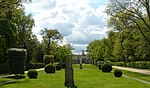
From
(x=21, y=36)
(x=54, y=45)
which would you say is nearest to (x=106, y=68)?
(x=21, y=36)

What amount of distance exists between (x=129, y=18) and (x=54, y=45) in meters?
62.0

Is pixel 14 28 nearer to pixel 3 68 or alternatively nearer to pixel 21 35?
pixel 3 68

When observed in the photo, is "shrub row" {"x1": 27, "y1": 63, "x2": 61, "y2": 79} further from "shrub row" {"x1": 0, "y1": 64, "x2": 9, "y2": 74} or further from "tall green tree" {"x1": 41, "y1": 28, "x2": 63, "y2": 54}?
"tall green tree" {"x1": 41, "y1": 28, "x2": 63, "y2": 54}

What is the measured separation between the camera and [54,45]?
338 feet

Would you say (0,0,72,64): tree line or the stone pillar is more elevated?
(0,0,72,64): tree line

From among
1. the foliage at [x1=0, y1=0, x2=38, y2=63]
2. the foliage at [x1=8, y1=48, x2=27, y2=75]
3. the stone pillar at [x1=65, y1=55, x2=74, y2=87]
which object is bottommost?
the stone pillar at [x1=65, y1=55, x2=74, y2=87]

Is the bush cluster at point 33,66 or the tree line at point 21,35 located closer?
the tree line at point 21,35

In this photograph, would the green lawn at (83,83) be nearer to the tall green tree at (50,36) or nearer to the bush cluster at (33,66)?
the bush cluster at (33,66)

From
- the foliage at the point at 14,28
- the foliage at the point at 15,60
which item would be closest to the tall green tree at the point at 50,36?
the foliage at the point at 14,28

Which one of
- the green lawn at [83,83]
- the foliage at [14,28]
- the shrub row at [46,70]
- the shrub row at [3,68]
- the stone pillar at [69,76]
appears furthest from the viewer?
the shrub row at [3,68]

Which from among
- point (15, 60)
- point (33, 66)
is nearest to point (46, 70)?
point (15, 60)

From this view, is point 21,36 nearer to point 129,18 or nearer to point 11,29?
point 11,29

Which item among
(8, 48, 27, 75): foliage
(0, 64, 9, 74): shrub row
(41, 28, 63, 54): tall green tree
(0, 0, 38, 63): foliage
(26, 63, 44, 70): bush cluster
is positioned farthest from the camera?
(41, 28, 63, 54): tall green tree

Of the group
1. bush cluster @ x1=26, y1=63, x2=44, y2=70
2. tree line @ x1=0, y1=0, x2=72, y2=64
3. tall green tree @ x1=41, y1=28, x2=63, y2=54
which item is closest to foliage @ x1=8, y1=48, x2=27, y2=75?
tree line @ x1=0, y1=0, x2=72, y2=64
